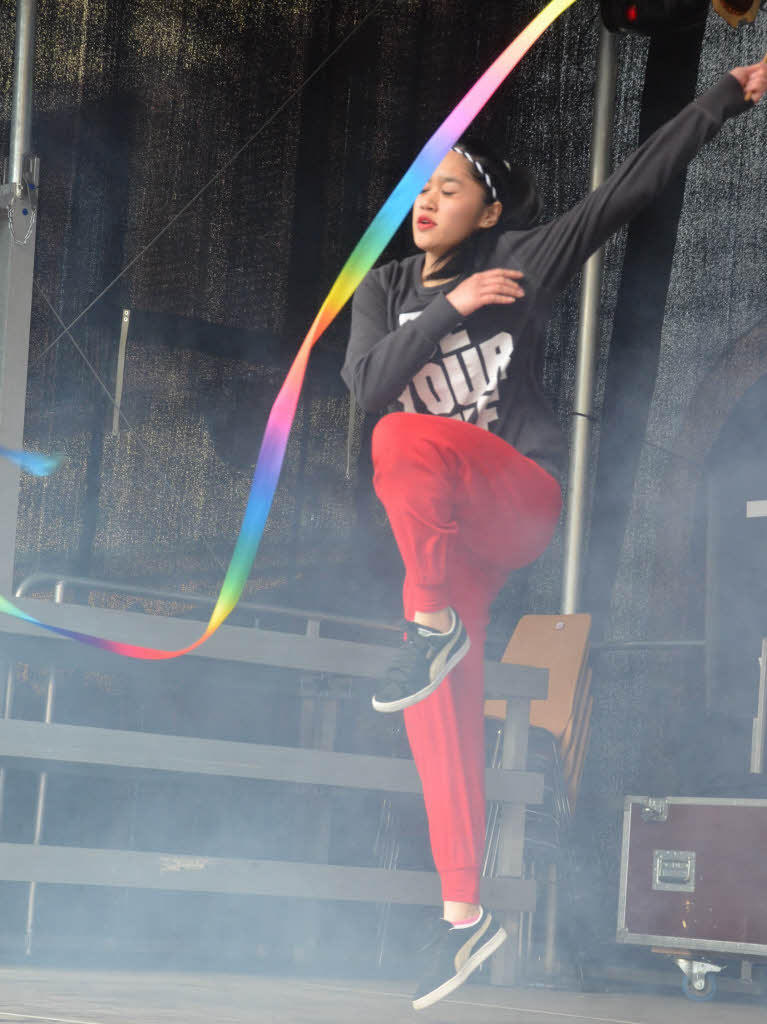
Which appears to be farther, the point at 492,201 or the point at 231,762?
the point at 492,201

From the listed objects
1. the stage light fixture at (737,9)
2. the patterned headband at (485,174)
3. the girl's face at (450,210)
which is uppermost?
the stage light fixture at (737,9)

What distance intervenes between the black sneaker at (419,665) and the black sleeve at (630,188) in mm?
890

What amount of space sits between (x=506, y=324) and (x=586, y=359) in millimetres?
1047

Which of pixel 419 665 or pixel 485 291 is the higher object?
pixel 485 291

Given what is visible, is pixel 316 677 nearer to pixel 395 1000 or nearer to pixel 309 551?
pixel 309 551

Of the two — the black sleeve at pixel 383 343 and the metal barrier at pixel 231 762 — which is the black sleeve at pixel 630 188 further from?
the metal barrier at pixel 231 762

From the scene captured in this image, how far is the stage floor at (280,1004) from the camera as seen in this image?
6.48ft

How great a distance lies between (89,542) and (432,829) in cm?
151

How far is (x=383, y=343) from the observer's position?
9.67 feet

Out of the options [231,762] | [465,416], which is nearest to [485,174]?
[465,416]

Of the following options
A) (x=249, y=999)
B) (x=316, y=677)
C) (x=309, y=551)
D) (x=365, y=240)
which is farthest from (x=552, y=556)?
(x=249, y=999)

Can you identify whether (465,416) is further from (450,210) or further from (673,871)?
(673,871)

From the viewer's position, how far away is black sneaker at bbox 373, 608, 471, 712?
104 inches

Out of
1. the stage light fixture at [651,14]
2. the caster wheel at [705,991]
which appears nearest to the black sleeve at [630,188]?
the stage light fixture at [651,14]
